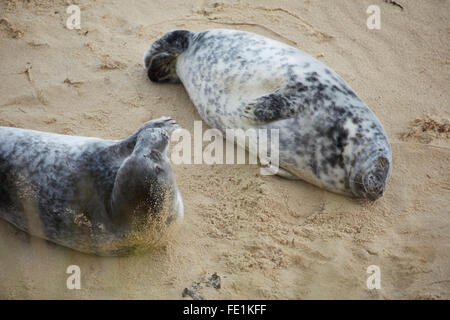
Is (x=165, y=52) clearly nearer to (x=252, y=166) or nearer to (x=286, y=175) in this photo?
(x=252, y=166)

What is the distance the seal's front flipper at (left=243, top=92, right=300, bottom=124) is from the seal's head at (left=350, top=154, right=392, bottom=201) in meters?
0.63

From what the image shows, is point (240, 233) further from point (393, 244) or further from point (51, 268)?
point (51, 268)

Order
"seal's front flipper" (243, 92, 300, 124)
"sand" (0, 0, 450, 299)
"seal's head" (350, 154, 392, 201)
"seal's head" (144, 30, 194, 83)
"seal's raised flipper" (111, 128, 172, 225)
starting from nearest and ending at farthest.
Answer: "seal's raised flipper" (111, 128, 172, 225)
"sand" (0, 0, 450, 299)
"seal's head" (350, 154, 392, 201)
"seal's front flipper" (243, 92, 300, 124)
"seal's head" (144, 30, 194, 83)

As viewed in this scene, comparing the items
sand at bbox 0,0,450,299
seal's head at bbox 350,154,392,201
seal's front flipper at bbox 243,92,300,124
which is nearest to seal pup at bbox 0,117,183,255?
sand at bbox 0,0,450,299

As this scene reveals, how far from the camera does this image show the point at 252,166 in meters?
3.79

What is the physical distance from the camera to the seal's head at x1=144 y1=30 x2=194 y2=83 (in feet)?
14.7

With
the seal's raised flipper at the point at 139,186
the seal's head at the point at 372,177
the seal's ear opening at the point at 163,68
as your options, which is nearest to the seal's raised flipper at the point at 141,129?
the seal's raised flipper at the point at 139,186

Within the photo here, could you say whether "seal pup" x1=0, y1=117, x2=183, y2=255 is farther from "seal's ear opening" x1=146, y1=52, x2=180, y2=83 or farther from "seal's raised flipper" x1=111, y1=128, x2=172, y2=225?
"seal's ear opening" x1=146, y1=52, x2=180, y2=83

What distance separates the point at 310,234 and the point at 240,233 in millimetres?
458

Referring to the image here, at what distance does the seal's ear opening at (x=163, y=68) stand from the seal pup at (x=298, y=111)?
436mm

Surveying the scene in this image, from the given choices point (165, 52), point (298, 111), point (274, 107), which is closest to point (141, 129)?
point (274, 107)

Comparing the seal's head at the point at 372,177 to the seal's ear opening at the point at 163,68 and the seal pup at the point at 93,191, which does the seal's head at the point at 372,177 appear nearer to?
the seal pup at the point at 93,191

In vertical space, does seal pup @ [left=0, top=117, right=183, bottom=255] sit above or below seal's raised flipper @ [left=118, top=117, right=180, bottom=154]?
below

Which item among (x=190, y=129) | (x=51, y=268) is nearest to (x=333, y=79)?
(x=190, y=129)
